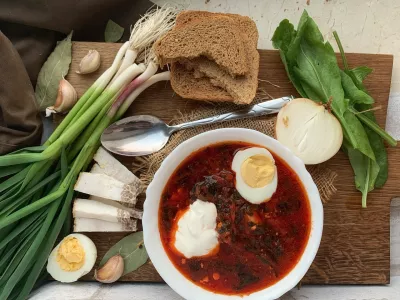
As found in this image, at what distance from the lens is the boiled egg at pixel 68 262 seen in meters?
2.16

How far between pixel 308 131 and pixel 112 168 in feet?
2.65

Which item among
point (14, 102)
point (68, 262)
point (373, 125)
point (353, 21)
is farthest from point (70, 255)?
point (353, 21)

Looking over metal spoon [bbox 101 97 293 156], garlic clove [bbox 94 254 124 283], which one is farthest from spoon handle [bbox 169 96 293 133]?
garlic clove [bbox 94 254 124 283]

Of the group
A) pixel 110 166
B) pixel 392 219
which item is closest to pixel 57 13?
pixel 110 166

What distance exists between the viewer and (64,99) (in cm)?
218

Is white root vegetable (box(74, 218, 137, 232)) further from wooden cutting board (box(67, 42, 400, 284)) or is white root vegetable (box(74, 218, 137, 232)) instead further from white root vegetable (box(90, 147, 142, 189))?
white root vegetable (box(90, 147, 142, 189))

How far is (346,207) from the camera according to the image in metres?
2.23

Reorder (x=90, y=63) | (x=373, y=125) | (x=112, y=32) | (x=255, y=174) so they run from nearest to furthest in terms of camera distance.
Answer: (x=255, y=174), (x=373, y=125), (x=90, y=63), (x=112, y=32)

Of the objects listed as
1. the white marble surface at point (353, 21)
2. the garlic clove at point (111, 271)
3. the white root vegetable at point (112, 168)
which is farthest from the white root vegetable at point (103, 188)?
the white marble surface at point (353, 21)

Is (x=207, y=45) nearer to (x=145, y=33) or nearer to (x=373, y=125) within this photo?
(x=145, y=33)

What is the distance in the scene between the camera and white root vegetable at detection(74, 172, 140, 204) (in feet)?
7.02

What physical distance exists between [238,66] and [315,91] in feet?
1.10

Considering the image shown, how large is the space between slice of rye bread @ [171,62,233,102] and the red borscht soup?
0.21 meters

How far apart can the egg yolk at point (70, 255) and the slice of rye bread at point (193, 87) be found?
0.76m
